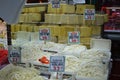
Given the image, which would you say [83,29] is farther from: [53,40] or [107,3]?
[107,3]

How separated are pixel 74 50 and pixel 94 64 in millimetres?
642

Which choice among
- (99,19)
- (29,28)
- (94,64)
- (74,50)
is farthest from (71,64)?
(29,28)

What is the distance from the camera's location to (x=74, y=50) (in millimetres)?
3234

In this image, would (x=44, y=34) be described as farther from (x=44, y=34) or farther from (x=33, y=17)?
(x=33, y=17)

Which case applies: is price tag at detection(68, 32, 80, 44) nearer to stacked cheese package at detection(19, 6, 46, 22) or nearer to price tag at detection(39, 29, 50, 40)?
price tag at detection(39, 29, 50, 40)

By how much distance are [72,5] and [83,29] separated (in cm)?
44

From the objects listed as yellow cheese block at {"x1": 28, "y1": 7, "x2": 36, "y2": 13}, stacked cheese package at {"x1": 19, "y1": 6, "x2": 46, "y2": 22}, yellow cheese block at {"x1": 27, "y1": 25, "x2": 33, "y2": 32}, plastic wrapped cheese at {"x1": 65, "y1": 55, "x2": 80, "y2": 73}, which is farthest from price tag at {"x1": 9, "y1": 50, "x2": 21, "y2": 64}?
yellow cheese block at {"x1": 28, "y1": 7, "x2": 36, "y2": 13}

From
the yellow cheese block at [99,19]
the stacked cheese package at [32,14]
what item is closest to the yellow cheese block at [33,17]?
the stacked cheese package at [32,14]

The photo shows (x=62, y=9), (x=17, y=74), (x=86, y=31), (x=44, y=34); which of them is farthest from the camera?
(x=62, y=9)

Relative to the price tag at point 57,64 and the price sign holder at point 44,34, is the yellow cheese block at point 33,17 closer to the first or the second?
the price sign holder at point 44,34

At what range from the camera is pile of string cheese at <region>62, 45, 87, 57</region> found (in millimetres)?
3160

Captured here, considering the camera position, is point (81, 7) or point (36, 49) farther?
point (81, 7)

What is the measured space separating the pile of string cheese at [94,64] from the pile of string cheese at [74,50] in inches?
3.2

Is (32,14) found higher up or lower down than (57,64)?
higher up
